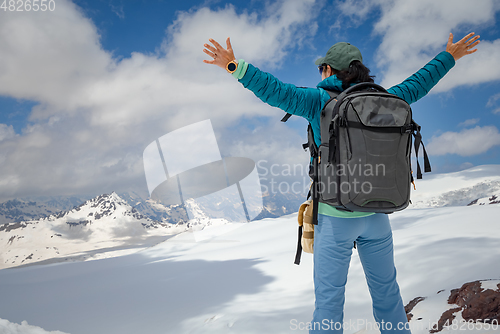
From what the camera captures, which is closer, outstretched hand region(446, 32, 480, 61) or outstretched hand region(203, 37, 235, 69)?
outstretched hand region(203, 37, 235, 69)

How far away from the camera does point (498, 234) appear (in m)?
3.91

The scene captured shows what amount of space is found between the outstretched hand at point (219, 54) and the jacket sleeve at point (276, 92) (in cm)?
17

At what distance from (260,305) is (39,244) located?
59201mm

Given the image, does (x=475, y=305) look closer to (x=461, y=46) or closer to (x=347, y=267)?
(x=347, y=267)

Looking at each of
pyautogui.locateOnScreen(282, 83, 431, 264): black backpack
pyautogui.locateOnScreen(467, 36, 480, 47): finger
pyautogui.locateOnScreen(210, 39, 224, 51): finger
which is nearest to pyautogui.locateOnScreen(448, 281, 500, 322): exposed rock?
Result: pyautogui.locateOnScreen(282, 83, 431, 264): black backpack

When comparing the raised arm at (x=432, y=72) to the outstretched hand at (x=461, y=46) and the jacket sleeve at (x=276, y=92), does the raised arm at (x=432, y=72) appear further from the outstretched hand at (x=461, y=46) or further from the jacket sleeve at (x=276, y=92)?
the jacket sleeve at (x=276, y=92)

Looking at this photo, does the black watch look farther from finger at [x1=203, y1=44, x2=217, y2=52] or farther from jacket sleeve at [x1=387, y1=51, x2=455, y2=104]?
jacket sleeve at [x1=387, y1=51, x2=455, y2=104]

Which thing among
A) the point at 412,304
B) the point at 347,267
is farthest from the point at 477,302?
the point at 347,267

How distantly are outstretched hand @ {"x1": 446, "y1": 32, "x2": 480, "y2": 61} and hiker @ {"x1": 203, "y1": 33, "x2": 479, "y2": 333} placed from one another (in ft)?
2.62

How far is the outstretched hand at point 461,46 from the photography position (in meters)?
2.18

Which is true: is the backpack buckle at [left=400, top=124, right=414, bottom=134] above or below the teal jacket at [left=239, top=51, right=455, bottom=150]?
below

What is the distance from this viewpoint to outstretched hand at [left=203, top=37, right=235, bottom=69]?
5.30 ft

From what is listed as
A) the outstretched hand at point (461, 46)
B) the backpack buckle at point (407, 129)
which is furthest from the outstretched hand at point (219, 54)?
the outstretched hand at point (461, 46)

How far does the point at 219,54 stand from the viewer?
5.34ft
